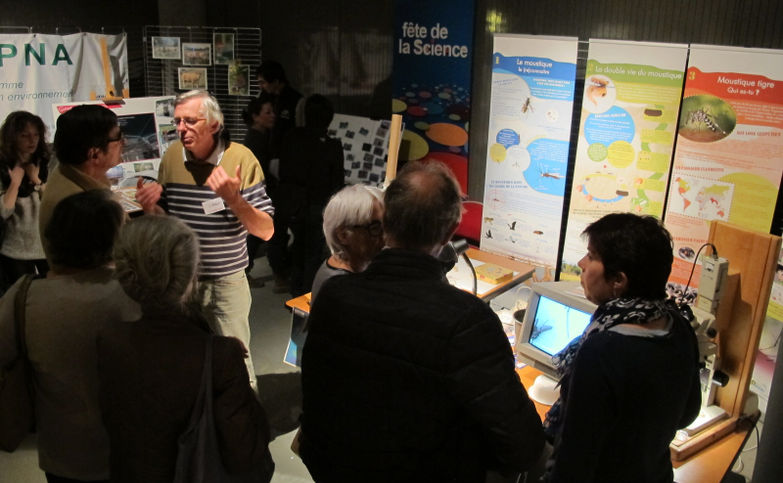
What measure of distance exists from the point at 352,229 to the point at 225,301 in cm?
115

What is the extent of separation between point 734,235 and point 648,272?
100 centimetres

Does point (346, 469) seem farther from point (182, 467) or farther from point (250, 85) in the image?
point (250, 85)

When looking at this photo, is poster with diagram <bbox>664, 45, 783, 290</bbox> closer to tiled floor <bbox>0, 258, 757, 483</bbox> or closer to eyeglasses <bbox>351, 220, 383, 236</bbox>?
tiled floor <bbox>0, 258, 757, 483</bbox>

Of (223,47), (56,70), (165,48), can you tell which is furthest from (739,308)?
(56,70)

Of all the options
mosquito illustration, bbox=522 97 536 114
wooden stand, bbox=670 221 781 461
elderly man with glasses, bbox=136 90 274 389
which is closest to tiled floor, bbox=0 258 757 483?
elderly man with glasses, bbox=136 90 274 389

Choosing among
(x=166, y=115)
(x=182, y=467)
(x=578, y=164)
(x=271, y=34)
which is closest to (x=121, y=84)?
(x=166, y=115)

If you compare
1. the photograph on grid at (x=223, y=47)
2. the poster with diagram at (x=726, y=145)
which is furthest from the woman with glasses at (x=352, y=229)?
the photograph on grid at (x=223, y=47)

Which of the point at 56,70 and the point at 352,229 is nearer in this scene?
the point at 352,229

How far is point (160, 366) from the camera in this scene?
1.65 m

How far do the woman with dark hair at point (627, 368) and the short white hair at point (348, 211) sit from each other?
78 cm

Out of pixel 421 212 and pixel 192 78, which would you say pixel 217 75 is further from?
pixel 421 212

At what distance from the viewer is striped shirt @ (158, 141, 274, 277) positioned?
3105 millimetres

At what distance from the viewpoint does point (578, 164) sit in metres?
4.47

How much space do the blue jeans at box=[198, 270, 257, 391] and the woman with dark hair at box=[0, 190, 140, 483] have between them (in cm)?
120
